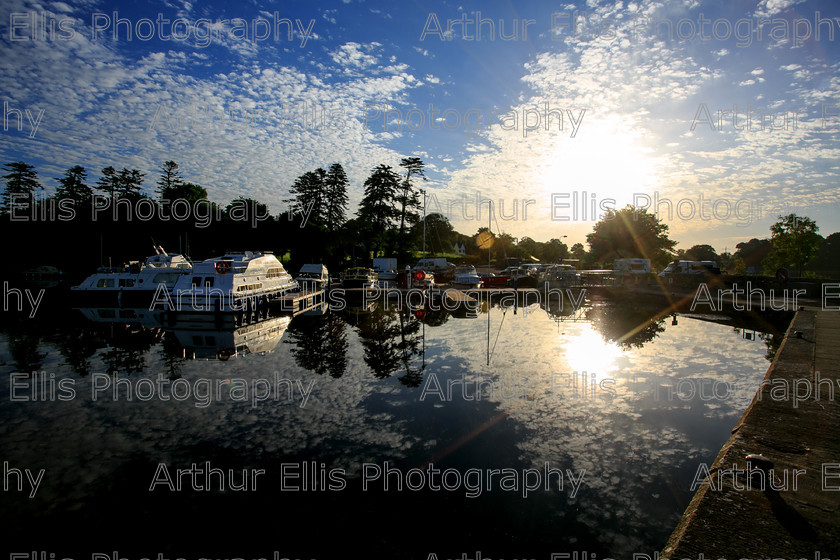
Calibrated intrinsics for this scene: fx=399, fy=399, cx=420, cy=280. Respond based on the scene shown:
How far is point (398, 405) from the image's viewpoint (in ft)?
32.1

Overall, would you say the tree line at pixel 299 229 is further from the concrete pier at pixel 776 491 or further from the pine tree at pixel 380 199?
the concrete pier at pixel 776 491

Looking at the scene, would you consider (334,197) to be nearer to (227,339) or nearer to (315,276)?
(315,276)

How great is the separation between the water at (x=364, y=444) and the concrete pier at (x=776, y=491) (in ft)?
2.57

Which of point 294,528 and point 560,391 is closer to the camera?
point 294,528

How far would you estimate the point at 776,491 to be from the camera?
5008 millimetres

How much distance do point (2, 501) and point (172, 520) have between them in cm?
278

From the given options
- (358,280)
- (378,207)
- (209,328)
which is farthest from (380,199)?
(209,328)

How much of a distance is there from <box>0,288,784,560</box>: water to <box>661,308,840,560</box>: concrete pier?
2.57ft

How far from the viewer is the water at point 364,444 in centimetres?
534

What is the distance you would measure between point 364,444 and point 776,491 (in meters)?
6.23

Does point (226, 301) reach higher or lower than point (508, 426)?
higher

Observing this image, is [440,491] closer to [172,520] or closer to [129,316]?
[172,520]

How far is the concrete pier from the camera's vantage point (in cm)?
411

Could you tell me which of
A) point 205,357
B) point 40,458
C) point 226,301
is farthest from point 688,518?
point 226,301
